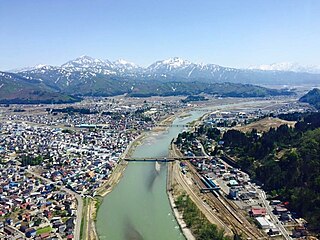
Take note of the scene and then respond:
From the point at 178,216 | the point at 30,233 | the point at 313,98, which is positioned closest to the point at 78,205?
the point at 30,233

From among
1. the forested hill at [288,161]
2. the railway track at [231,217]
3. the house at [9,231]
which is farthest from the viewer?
the forested hill at [288,161]

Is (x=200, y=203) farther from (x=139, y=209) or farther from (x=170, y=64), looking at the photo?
(x=170, y=64)

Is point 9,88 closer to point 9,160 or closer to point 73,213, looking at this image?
point 9,160

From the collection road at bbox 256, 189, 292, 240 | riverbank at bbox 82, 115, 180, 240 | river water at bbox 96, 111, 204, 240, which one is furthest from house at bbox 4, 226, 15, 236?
road at bbox 256, 189, 292, 240

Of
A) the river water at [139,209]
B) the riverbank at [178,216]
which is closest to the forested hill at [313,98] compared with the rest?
the river water at [139,209]

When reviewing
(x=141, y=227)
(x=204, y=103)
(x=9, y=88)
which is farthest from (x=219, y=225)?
(x=9, y=88)

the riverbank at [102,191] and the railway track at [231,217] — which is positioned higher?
the riverbank at [102,191]

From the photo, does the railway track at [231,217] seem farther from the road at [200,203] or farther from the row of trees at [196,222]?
the row of trees at [196,222]
